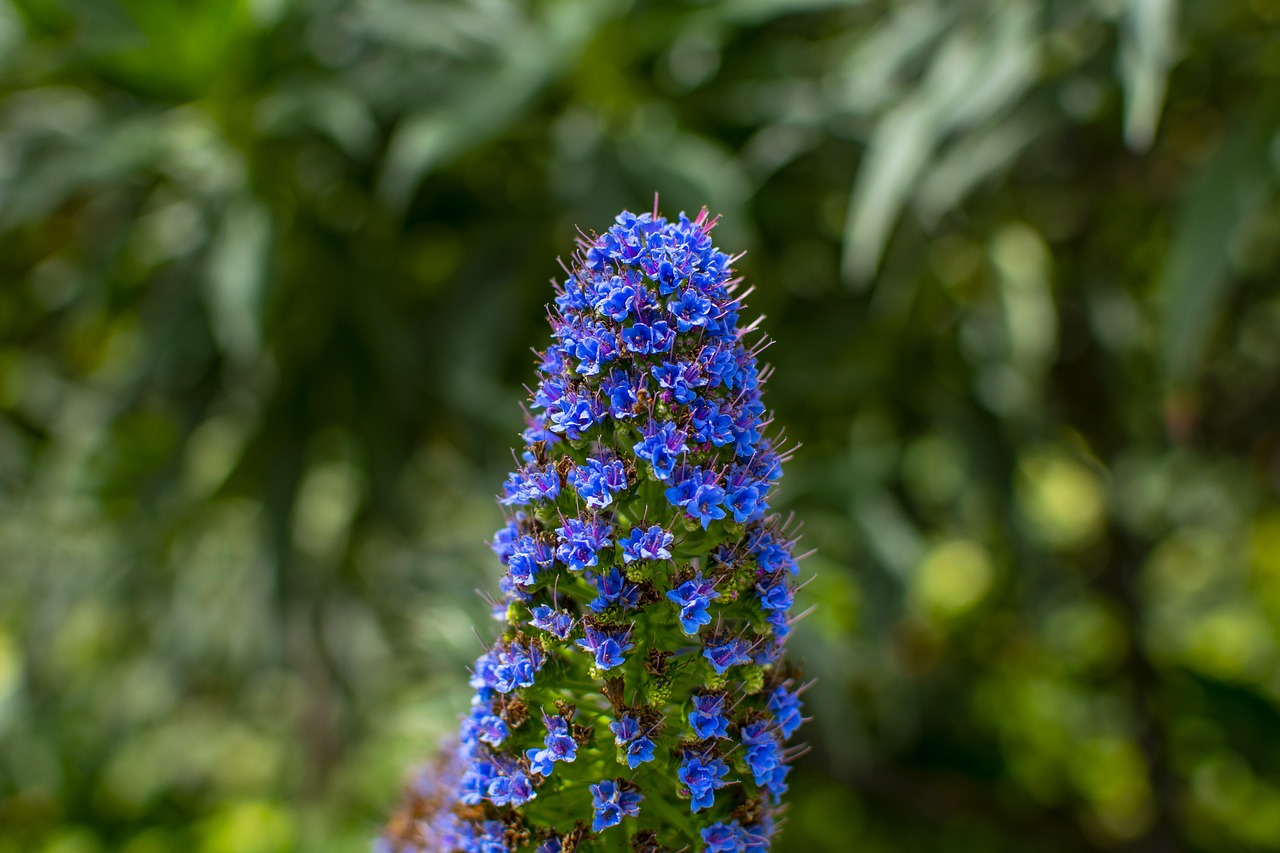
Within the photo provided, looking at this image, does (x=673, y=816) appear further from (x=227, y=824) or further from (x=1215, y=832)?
(x=1215, y=832)

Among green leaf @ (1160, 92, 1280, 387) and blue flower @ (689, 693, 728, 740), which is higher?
green leaf @ (1160, 92, 1280, 387)

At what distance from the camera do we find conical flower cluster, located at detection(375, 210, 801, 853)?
32.9 inches

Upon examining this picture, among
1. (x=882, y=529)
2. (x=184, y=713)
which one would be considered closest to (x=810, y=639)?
(x=882, y=529)

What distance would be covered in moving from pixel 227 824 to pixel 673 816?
251 centimetres

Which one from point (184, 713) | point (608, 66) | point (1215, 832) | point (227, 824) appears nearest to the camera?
point (608, 66)

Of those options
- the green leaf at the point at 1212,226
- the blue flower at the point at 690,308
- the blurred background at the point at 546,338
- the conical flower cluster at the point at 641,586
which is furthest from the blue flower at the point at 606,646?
the green leaf at the point at 1212,226

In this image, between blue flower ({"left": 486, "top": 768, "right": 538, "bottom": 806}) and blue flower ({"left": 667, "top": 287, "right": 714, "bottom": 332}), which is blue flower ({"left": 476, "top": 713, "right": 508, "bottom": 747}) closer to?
blue flower ({"left": 486, "top": 768, "right": 538, "bottom": 806})

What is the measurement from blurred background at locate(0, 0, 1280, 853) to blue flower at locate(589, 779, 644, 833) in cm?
95

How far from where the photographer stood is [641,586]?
0.84 meters

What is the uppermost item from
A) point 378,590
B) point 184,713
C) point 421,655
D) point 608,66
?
point 608,66

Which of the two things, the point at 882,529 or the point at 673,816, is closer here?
the point at 673,816

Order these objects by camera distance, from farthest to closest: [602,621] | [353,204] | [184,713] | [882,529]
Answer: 1. [184,713]
2. [353,204]
3. [882,529]
4. [602,621]

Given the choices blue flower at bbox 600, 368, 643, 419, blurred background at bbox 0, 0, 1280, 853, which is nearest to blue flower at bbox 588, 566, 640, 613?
blue flower at bbox 600, 368, 643, 419

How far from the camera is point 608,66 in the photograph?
2.50 meters
